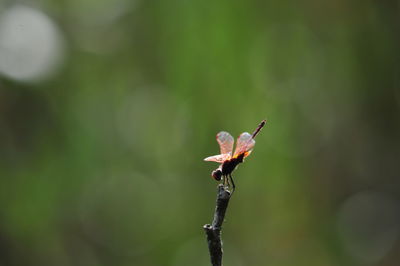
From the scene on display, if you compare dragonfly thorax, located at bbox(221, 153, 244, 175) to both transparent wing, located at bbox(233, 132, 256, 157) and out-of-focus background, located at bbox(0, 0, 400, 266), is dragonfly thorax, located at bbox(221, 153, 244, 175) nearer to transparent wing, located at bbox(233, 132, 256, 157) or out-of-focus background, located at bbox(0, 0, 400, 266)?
transparent wing, located at bbox(233, 132, 256, 157)

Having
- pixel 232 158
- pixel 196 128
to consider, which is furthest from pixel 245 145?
pixel 196 128

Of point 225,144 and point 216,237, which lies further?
point 225,144

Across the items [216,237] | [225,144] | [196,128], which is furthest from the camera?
[196,128]

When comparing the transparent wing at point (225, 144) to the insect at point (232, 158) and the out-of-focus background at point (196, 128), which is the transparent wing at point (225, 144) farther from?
the out-of-focus background at point (196, 128)

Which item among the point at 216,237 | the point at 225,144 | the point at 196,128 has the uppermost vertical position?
the point at 196,128

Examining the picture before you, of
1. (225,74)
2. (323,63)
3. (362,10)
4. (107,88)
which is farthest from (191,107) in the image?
(362,10)

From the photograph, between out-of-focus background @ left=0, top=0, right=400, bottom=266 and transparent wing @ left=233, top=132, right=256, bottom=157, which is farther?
out-of-focus background @ left=0, top=0, right=400, bottom=266

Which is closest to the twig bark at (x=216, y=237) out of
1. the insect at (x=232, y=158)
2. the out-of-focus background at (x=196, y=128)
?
the insect at (x=232, y=158)

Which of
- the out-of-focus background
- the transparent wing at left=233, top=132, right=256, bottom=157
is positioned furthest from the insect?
the out-of-focus background

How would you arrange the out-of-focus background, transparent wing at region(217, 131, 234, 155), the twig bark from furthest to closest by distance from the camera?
the out-of-focus background < transparent wing at region(217, 131, 234, 155) < the twig bark

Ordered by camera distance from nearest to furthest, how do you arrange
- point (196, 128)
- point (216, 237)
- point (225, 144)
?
point (216, 237) < point (225, 144) < point (196, 128)

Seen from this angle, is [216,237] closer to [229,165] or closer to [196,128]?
[229,165]
